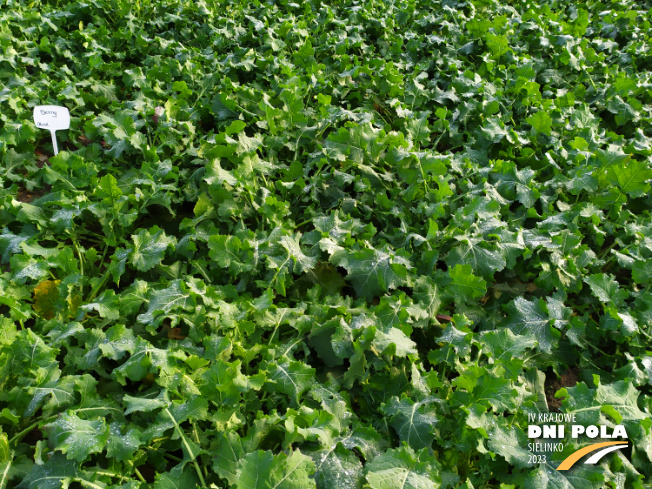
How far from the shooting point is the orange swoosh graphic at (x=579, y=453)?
2025 millimetres

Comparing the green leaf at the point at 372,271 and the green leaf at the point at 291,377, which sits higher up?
the green leaf at the point at 372,271

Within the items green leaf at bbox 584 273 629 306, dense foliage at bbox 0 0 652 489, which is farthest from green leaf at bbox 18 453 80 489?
green leaf at bbox 584 273 629 306

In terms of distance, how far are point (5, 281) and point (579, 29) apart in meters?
6.06

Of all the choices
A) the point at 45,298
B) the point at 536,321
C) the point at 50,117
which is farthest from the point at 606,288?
the point at 50,117

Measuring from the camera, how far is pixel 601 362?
267 centimetres

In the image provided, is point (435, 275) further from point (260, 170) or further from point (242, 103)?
point (242, 103)

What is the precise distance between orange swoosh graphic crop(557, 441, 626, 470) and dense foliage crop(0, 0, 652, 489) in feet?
0.17

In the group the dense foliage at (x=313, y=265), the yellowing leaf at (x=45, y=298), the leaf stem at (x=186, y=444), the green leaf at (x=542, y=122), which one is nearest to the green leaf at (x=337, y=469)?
the dense foliage at (x=313, y=265)

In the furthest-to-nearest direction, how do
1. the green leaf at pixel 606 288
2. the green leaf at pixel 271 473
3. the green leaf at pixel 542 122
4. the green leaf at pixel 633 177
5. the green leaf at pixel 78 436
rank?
1. the green leaf at pixel 542 122
2. the green leaf at pixel 633 177
3. the green leaf at pixel 606 288
4. the green leaf at pixel 78 436
5. the green leaf at pixel 271 473

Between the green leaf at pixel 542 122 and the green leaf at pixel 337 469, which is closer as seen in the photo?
the green leaf at pixel 337 469

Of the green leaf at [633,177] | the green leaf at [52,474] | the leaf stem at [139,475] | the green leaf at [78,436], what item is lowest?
the leaf stem at [139,475]

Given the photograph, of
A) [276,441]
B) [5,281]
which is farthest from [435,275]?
[5,281]

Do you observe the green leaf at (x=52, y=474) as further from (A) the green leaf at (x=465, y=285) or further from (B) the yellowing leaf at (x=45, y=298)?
(A) the green leaf at (x=465, y=285)

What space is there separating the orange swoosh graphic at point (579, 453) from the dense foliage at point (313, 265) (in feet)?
0.17
